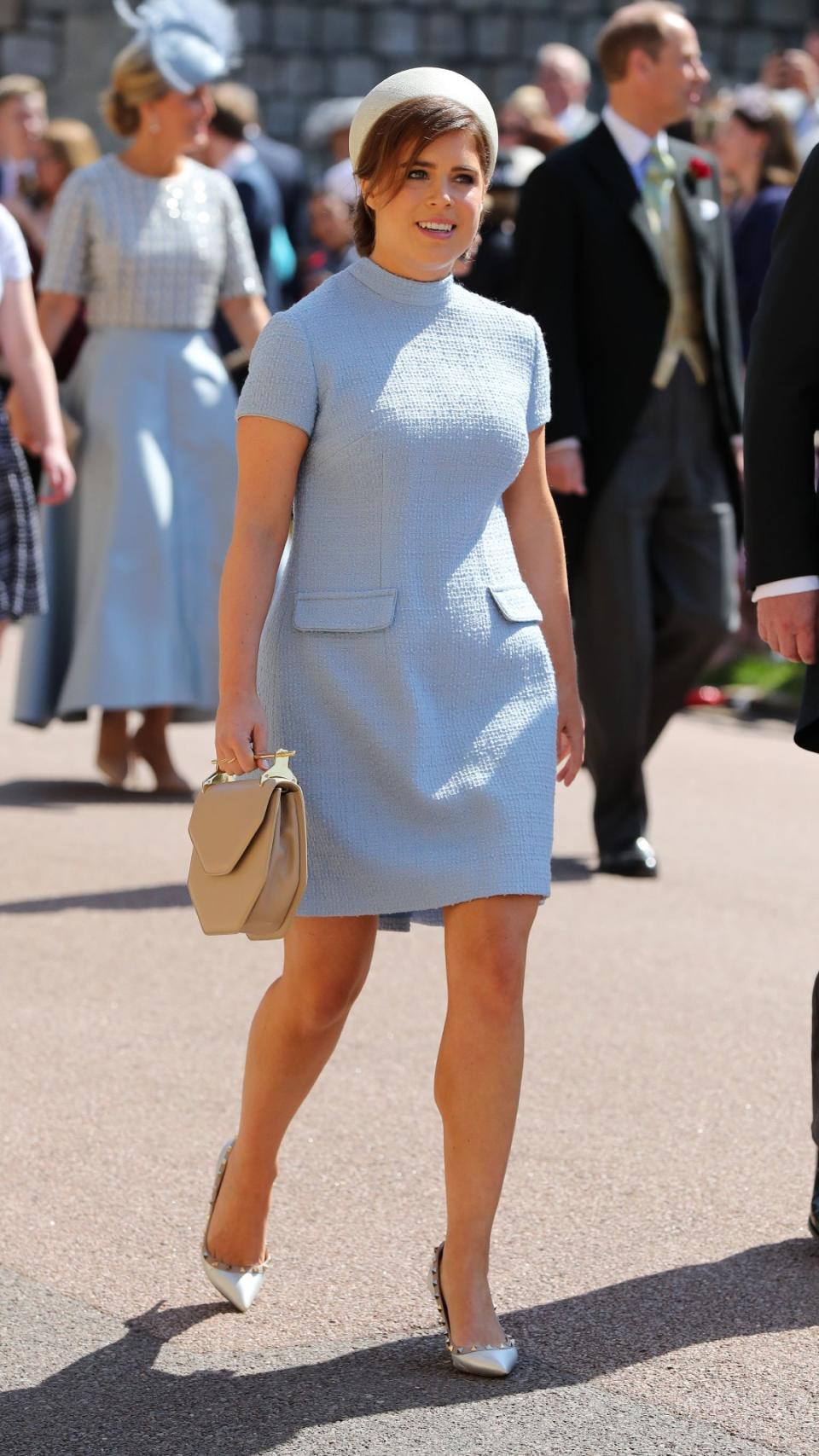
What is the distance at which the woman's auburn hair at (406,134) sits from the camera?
11.5 feet

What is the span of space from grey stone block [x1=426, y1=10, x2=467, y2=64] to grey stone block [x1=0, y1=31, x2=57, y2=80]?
3.09m

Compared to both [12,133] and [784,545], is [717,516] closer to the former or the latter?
[784,545]

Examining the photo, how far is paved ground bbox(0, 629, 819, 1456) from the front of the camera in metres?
3.30

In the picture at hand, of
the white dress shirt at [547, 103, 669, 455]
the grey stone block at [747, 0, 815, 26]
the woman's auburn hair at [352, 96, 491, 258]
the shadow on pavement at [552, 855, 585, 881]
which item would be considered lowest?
the shadow on pavement at [552, 855, 585, 881]

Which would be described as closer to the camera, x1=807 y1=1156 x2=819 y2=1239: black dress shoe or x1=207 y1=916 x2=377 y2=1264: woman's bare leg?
x1=207 y1=916 x2=377 y2=1264: woman's bare leg

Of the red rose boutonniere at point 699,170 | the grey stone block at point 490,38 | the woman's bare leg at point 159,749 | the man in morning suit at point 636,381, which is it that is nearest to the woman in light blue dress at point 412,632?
the man in morning suit at point 636,381

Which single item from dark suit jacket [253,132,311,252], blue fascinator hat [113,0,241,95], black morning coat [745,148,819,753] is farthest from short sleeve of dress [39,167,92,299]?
dark suit jacket [253,132,311,252]

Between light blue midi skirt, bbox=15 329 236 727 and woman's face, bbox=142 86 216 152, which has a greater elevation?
woman's face, bbox=142 86 216 152

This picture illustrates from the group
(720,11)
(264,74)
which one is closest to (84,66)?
(264,74)

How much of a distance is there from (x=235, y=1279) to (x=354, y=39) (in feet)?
59.4

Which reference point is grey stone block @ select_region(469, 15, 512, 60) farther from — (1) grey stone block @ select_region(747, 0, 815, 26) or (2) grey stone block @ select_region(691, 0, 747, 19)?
(1) grey stone block @ select_region(747, 0, 815, 26)

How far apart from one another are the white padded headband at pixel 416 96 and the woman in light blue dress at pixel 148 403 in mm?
4148

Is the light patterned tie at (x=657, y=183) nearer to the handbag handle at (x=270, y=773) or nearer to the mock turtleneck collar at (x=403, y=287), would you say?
the mock turtleneck collar at (x=403, y=287)

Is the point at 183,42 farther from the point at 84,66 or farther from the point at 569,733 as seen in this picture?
the point at 84,66
